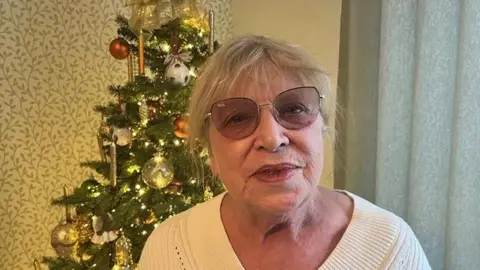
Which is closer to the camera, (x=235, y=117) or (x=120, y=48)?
(x=235, y=117)

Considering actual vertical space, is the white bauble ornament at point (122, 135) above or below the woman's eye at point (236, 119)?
below

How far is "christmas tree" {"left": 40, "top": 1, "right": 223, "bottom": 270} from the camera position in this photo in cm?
169

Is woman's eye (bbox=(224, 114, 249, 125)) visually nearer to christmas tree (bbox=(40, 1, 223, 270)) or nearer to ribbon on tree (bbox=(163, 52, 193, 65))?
christmas tree (bbox=(40, 1, 223, 270))

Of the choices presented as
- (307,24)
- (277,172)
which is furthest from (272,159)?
(307,24)

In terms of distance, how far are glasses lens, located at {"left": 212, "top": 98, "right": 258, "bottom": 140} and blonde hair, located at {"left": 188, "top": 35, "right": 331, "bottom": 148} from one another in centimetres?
3

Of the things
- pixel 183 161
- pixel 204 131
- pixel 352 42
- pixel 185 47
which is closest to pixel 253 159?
pixel 204 131

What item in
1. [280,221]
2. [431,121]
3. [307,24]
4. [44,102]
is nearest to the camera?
[280,221]

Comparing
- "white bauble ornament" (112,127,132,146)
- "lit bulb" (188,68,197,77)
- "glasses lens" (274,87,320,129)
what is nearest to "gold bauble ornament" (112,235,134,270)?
"white bauble ornament" (112,127,132,146)

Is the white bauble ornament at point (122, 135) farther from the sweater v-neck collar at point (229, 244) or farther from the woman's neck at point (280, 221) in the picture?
the woman's neck at point (280, 221)

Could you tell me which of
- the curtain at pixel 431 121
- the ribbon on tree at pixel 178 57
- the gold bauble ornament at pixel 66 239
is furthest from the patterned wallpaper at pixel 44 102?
the curtain at pixel 431 121

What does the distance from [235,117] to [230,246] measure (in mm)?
303

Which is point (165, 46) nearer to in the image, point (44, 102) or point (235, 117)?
point (235, 117)

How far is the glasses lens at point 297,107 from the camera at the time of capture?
1.07m

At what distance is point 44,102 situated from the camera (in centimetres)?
240
